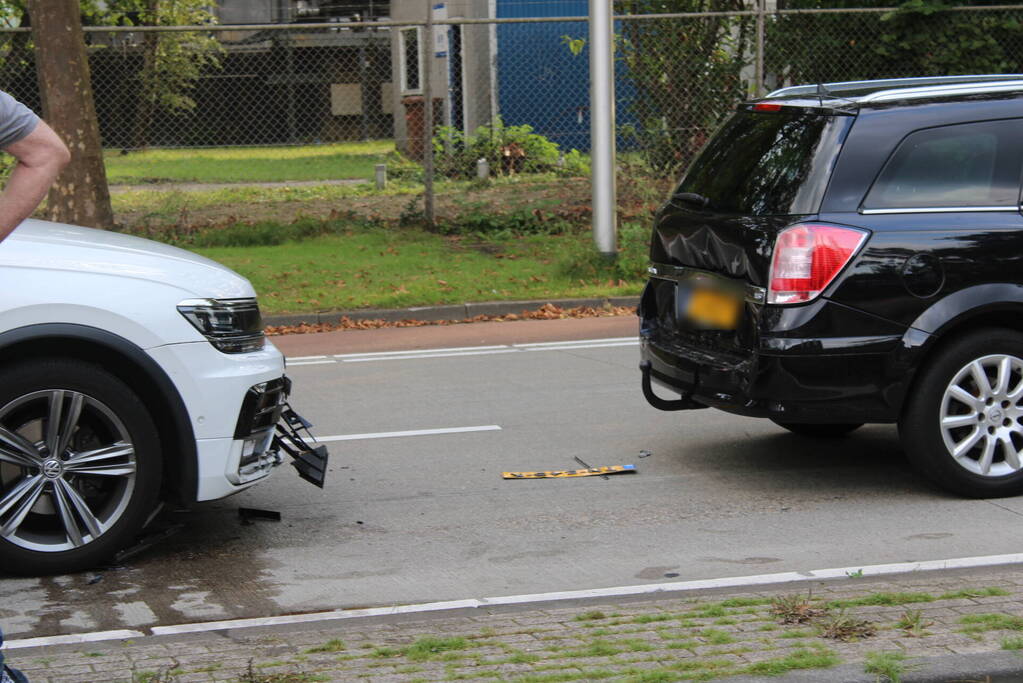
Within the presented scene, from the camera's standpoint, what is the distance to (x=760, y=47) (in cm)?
1548

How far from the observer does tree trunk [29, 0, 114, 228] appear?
12.8m

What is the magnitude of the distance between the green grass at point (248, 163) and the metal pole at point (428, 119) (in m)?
2.54

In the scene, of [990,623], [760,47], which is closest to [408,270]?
[760,47]

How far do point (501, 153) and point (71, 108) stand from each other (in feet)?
19.5

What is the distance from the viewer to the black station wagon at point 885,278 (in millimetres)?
5812

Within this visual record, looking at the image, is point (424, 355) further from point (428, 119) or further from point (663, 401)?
point (428, 119)

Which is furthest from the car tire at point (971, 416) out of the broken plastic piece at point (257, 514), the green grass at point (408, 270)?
the green grass at point (408, 270)

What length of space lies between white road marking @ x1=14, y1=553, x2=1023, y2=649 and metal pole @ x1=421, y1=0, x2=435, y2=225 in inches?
418

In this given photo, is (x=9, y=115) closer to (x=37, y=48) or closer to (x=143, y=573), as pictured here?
(x=143, y=573)

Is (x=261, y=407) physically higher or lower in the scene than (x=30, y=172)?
lower

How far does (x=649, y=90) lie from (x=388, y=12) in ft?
36.2

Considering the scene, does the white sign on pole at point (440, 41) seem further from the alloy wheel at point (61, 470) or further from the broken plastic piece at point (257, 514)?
the alloy wheel at point (61, 470)

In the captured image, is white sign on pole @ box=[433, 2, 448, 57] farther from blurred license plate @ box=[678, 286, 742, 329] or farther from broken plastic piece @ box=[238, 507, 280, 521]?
broken plastic piece @ box=[238, 507, 280, 521]

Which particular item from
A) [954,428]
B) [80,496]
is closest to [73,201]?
[80,496]
